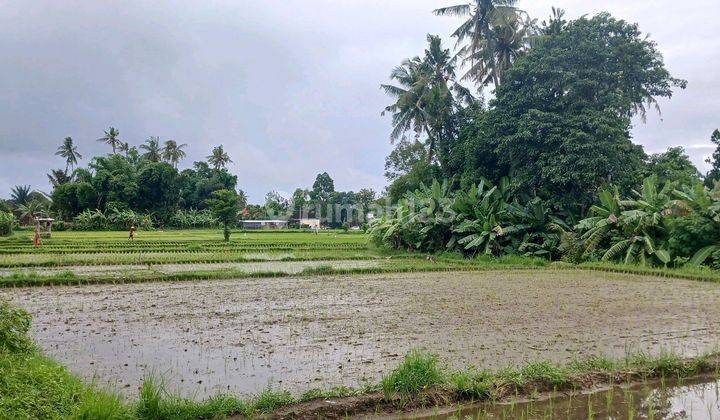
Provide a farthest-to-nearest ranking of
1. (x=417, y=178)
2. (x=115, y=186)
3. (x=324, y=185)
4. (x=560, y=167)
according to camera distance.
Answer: (x=324, y=185), (x=115, y=186), (x=417, y=178), (x=560, y=167)

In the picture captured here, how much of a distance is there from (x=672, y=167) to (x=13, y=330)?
2983 centimetres

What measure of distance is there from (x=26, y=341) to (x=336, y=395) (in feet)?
9.76

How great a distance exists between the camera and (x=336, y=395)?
4.11 m

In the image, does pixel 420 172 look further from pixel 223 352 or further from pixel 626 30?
pixel 223 352

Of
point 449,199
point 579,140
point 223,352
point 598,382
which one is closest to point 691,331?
point 598,382

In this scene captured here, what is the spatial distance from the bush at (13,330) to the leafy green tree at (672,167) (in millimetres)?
23062

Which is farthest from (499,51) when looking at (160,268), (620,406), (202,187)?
(202,187)

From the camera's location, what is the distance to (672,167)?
26.8 m

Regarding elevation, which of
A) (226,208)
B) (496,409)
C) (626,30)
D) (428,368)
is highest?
(626,30)

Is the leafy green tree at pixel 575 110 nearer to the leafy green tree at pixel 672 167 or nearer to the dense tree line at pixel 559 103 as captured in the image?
the dense tree line at pixel 559 103

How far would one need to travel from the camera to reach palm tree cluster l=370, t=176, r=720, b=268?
13750 mm

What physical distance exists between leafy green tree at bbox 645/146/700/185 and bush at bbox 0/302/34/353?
2306 centimetres

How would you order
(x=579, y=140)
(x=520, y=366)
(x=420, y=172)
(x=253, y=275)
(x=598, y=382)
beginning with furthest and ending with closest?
(x=420, y=172) < (x=579, y=140) < (x=253, y=275) < (x=520, y=366) < (x=598, y=382)

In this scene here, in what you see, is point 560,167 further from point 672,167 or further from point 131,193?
point 131,193
